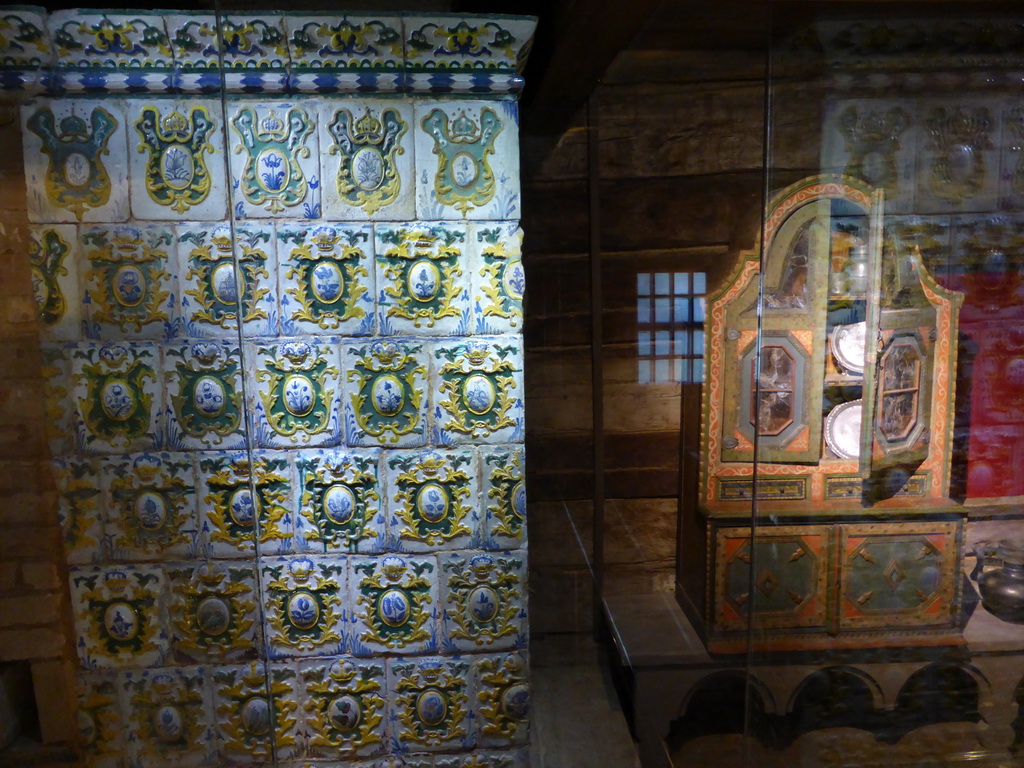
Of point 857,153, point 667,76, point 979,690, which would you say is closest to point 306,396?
point 667,76

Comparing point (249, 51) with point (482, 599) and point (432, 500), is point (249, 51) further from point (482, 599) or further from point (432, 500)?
point (482, 599)

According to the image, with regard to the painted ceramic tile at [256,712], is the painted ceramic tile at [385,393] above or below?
above

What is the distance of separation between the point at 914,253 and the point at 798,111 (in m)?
0.29

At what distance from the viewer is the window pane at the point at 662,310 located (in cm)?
126

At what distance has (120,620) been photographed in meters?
1.37

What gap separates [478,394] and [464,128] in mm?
519

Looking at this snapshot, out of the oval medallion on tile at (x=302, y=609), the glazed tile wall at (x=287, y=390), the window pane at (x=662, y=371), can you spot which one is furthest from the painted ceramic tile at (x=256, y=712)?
the window pane at (x=662, y=371)

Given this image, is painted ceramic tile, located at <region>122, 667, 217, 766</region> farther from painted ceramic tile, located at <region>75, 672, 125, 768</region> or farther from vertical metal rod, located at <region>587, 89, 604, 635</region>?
vertical metal rod, located at <region>587, 89, 604, 635</region>

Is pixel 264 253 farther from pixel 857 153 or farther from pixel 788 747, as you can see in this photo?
pixel 788 747

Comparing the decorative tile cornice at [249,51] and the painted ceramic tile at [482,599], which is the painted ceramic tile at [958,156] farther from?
the painted ceramic tile at [482,599]

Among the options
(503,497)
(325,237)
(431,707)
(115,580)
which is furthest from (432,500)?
(115,580)

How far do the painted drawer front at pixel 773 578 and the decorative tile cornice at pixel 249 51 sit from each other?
3.26ft

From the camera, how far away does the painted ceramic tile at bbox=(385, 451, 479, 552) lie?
1351 mm

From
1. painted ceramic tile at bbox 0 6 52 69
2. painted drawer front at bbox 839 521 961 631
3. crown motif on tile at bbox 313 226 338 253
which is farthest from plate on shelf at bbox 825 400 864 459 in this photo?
painted ceramic tile at bbox 0 6 52 69
